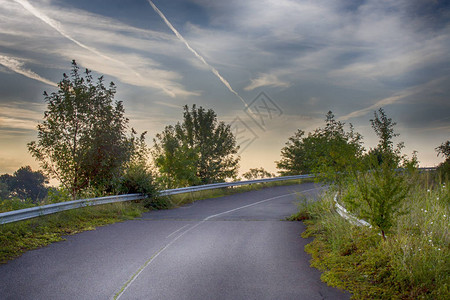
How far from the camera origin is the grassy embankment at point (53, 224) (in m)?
8.34

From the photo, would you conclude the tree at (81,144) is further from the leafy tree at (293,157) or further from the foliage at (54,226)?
the leafy tree at (293,157)

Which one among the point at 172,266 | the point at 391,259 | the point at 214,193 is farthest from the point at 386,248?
the point at 214,193

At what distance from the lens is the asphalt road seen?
5492 mm

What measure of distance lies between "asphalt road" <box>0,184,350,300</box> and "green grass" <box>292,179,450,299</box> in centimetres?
41

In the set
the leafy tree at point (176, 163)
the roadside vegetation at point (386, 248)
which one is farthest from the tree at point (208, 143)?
the roadside vegetation at point (386, 248)

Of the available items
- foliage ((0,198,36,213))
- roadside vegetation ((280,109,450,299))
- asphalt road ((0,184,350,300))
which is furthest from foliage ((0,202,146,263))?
roadside vegetation ((280,109,450,299))

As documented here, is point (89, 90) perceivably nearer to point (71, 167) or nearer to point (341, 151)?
point (71, 167)

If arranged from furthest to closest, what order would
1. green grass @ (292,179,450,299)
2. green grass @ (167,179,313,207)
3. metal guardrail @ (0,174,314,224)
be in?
green grass @ (167,179,313,207) < metal guardrail @ (0,174,314,224) < green grass @ (292,179,450,299)

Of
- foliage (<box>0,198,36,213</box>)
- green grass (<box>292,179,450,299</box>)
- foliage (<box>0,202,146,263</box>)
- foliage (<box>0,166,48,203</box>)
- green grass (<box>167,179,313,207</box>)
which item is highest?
foliage (<box>0,166,48,203</box>)

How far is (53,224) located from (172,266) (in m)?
5.44

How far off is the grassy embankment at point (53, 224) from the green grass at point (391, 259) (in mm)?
6530

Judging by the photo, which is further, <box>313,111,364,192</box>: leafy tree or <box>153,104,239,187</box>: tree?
<box>153,104,239,187</box>: tree

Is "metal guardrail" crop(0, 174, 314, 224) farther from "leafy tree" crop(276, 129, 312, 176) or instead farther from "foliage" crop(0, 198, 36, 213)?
"leafy tree" crop(276, 129, 312, 176)

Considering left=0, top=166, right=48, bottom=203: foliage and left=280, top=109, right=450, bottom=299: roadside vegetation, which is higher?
left=0, top=166, right=48, bottom=203: foliage
